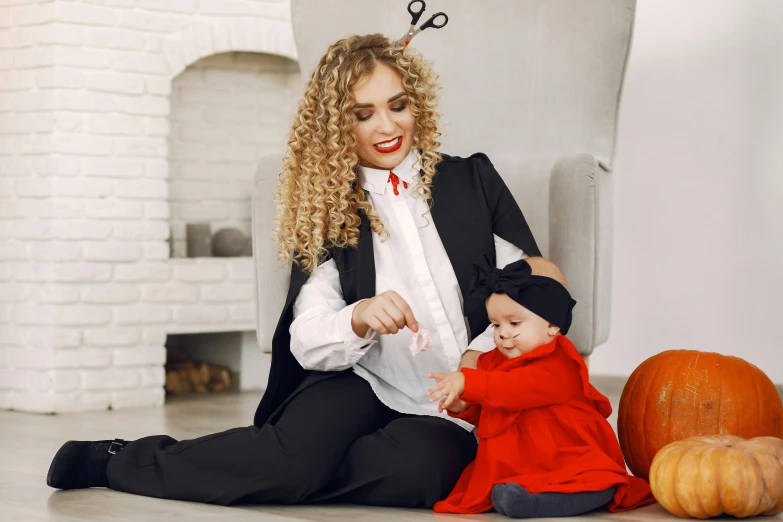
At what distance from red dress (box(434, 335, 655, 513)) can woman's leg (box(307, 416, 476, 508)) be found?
4cm

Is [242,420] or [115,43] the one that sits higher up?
[115,43]

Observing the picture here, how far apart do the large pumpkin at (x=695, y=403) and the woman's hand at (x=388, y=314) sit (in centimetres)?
50

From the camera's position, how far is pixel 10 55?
350cm

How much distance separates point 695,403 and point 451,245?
0.51 meters

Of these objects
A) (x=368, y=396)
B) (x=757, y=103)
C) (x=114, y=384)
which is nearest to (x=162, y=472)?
(x=368, y=396)

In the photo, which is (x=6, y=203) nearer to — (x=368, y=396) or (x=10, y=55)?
(x=10, y=55)

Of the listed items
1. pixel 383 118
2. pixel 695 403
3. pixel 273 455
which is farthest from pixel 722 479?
pixel 383 118

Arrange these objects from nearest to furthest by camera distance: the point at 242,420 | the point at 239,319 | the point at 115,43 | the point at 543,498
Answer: the point at 543,498
the point at 242,420
the point at 115,43
the point at 239,319

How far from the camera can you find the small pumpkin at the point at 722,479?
1693 millimetres

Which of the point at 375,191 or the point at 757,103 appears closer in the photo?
the point at 375,191

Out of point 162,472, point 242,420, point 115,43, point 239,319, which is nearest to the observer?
point 162,472

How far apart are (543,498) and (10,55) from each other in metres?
2.51

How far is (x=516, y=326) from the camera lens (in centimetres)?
181

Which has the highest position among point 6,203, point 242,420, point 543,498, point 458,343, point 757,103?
point 757,103
